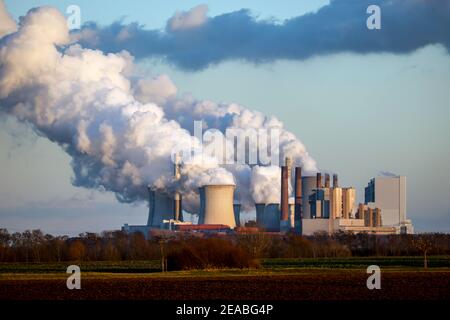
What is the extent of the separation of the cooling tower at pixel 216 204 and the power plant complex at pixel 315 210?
920mm

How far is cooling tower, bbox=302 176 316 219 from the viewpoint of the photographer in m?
90.6

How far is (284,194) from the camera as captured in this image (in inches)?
3482

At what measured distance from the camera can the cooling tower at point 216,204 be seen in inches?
3191

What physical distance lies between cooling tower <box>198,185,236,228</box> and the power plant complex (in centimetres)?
92

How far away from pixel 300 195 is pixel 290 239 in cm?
1733

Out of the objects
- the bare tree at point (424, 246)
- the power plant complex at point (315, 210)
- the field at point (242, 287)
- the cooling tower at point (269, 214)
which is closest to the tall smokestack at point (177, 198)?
the power plant complex at point (315, 210)

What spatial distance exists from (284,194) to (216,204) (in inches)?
355

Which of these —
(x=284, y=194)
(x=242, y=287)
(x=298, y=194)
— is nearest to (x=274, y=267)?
(x=242, y=287)

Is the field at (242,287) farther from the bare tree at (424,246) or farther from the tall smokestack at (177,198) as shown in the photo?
the tall smokestack at (177,198)

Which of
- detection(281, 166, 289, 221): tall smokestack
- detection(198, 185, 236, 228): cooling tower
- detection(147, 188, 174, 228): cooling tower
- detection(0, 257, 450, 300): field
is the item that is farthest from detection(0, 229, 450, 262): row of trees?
detection(0, 257, 450, 300): field

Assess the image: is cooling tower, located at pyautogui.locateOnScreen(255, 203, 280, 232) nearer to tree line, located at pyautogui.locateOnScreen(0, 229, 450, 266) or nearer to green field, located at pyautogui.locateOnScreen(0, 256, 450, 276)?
tree line, located at pyautogui.locateOnScreen(0, 229, 450, 266)

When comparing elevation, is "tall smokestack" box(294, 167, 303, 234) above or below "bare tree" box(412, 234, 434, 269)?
above

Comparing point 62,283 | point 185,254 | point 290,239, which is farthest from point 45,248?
point 62,283
